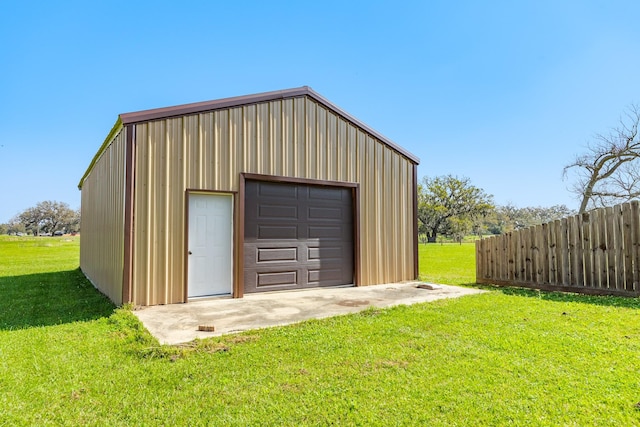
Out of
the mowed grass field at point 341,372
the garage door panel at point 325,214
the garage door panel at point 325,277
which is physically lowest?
the mowed grass field at point 341,372

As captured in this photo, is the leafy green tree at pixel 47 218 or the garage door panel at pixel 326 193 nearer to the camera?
the garage door panel at pixel 326 193

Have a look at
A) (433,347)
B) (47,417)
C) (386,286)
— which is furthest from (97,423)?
(386,286)

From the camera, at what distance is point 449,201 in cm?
3897

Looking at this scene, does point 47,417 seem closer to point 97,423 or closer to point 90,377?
point 97,423

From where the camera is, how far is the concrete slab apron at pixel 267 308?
440 cm

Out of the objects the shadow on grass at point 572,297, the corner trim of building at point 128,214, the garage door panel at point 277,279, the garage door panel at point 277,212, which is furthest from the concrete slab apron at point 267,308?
the garage door panel at point 277,212

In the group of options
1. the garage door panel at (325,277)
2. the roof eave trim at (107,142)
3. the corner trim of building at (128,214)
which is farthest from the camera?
the garage door panel at (325,277)

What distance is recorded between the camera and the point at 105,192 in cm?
799

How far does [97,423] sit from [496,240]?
8.37 meters

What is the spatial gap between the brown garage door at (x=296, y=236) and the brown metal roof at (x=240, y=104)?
1542 mm

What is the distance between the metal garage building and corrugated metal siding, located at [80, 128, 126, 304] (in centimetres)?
4

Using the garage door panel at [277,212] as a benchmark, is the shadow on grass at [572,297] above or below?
below

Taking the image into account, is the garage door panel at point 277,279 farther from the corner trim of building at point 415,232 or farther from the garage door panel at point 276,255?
the corner trim of building at point 415,232

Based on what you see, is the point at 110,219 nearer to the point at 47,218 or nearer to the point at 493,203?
the point at 493,203
